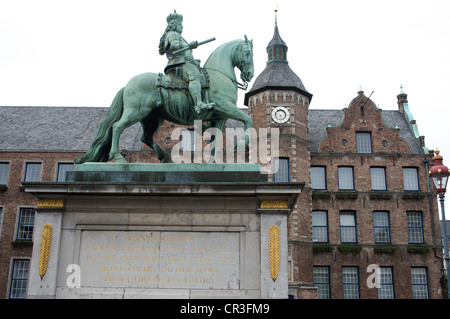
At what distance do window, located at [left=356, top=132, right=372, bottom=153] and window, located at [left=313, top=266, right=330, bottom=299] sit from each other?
9598mm

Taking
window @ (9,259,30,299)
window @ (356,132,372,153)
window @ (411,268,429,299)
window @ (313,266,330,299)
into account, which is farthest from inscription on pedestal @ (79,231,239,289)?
window @ (356,132,372,153)

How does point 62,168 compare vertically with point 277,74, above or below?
below

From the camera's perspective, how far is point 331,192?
37.8 metres

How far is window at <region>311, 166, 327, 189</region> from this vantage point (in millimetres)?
38406

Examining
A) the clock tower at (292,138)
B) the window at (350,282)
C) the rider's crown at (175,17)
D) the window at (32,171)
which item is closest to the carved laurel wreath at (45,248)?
the rider's crown at (175,17)

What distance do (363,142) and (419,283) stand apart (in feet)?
36.5

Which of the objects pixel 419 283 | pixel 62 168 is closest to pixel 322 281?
pixel 419 283

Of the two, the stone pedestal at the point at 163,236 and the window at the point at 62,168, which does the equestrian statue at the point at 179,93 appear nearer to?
the stone pedestal at the point at 163,236

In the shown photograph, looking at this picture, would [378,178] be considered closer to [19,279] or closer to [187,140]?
[187,140]
